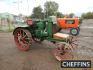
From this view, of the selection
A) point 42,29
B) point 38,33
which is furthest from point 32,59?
point 42,29

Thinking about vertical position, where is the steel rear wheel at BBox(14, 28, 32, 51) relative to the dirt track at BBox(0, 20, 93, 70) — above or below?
above

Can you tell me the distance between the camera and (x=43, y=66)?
25.6ft

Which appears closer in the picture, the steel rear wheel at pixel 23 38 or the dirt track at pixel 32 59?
the dirt track at pixel 32 59

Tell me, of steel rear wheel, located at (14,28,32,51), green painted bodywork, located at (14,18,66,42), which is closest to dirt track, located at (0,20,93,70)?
steel rear wheel, located at (14,28,32,51)

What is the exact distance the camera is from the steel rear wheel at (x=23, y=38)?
10.6 meters

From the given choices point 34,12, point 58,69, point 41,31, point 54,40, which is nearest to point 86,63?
point 58,69

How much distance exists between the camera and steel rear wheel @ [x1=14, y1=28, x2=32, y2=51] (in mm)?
10625

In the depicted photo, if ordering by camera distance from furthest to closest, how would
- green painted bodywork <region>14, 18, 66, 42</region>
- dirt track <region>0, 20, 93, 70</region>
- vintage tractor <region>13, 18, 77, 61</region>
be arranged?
green painted bodywork <region>14, 18, 66, 42</region> → vintage tractor <region>13, 18, 77, 61</region> → dirt track <region>0, 20, 93, 70</region>

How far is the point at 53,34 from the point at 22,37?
1.57 m

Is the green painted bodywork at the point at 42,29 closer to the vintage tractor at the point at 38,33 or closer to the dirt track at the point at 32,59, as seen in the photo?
the vintage tractor at the point at 38,33

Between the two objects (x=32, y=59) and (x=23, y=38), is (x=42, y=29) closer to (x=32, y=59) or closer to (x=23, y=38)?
(x=23, y=38)

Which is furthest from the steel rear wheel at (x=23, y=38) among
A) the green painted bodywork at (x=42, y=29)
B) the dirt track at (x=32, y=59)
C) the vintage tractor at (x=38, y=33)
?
the green painted bodywork at (x=42, y=29)

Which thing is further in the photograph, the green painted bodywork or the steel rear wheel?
the steel rear wheel

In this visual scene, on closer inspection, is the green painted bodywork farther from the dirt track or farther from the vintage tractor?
the dirt track
